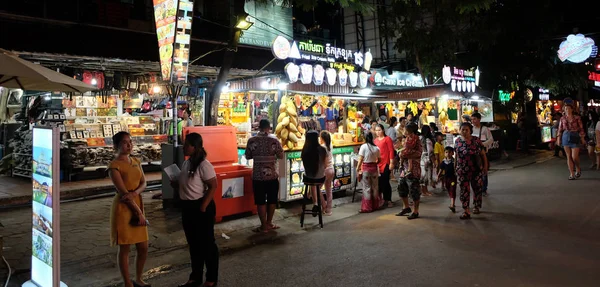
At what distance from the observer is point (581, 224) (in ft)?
24.2

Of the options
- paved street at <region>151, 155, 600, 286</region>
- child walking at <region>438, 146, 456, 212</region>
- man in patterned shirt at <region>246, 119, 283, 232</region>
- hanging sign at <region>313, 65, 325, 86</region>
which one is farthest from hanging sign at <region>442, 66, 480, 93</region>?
man in patterned shirt at <region>246, 119, 283, 232</region>

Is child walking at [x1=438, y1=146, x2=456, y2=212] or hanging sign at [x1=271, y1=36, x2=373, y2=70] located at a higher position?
hanging sign at [x1=271, y1=36, x2=373, y2=70]

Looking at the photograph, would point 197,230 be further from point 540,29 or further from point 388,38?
point 540,29

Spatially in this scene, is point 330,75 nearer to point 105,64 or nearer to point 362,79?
point 362,79

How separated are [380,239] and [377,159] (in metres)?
2.47

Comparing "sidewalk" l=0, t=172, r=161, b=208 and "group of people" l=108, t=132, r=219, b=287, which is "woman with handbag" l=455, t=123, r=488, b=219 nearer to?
"group of people" l=108, t=132, r=219, b=287

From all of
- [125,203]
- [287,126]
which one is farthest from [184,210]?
[287,126]

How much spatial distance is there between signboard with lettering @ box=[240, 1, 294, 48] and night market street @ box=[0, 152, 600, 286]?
31.4 feet

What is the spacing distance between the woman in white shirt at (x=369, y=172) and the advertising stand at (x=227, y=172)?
2464mm

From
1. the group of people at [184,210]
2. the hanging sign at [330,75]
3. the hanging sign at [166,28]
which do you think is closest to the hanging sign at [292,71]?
the hanging sign at [330,75]

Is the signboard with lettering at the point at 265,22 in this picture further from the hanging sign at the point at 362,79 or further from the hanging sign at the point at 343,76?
the hanging sign at the point at 343,76

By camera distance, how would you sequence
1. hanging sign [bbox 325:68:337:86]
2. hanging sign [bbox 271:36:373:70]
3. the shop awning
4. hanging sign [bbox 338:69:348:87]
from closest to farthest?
the shop awning
hanging sign [bbox 271:36:373:70]
hanging sign [bbox 325:68:337:86]
hanging sign [bbox 338:69:348:87]

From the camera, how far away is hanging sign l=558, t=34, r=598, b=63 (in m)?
19.4

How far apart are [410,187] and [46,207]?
20.8 feet
